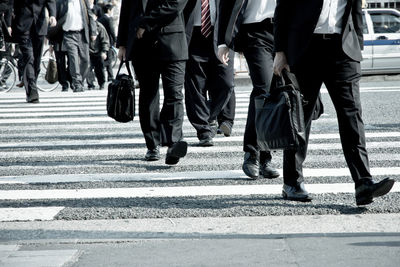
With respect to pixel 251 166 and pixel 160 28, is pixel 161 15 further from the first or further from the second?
pixel 251 166

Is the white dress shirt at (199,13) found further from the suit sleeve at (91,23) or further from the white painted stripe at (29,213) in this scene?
the suit sleeve at (91,23)

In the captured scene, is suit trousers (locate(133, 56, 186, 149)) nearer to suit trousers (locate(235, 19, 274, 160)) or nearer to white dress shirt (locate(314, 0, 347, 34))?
suit trousers (locate(235, 19, 274, 160))

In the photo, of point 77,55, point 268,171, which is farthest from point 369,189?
point 77,55

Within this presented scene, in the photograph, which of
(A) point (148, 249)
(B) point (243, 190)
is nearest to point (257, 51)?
(B) point (243, 190)

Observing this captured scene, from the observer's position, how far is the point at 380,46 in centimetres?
1772

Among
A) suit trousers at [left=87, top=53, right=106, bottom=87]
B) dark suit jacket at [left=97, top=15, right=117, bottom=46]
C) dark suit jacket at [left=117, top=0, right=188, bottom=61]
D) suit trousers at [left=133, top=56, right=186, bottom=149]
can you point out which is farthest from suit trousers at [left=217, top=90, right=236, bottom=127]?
dark suit jacket at [left=97, top=15, right=117, bottom=46]

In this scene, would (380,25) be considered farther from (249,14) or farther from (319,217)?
(319,217)

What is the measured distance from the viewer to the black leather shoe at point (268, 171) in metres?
6.11

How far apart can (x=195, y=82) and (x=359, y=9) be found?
3.41 m

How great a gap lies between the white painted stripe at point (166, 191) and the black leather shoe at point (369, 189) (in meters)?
0.67

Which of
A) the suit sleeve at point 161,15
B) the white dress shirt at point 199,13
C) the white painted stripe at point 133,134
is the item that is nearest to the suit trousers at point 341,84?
the suit sleeve at point 161,15

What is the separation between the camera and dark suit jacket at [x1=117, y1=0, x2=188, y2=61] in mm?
6715

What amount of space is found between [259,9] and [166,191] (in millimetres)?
1505

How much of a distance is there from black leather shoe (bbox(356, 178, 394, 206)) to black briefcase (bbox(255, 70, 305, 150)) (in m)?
0.45
